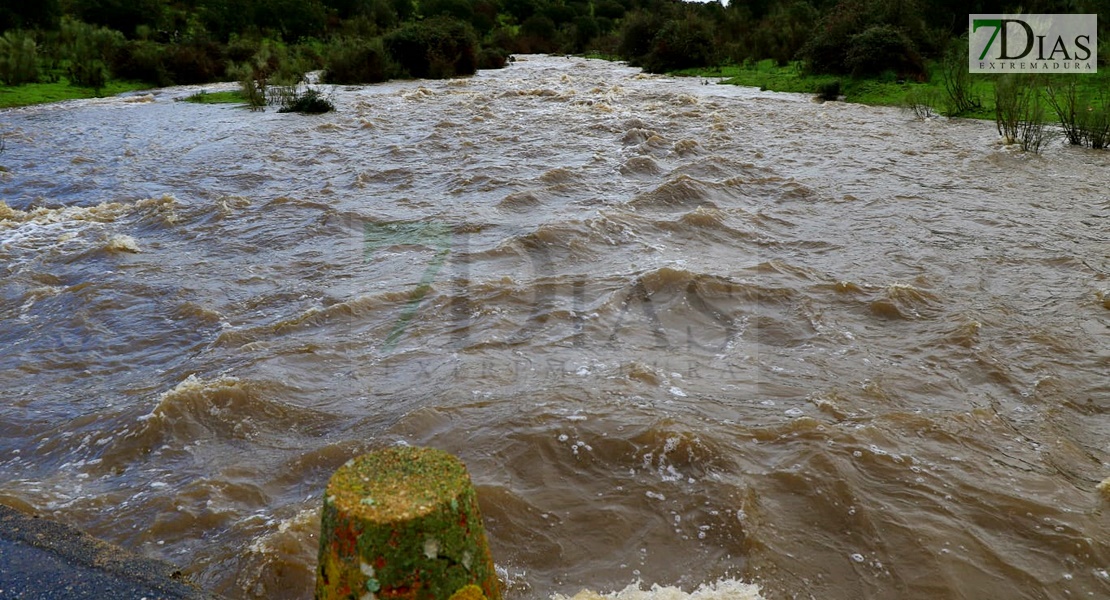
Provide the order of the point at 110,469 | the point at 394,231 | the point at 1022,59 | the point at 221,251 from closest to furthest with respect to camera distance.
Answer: the point at 110,469
the point at 221,251
the point at 394,231
the point at 1022,59

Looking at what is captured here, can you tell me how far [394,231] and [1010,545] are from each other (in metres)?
7.31

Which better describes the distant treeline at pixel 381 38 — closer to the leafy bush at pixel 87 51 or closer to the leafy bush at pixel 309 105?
the leafy bush at pixel 87 51

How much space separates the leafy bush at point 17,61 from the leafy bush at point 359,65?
28.2 feet

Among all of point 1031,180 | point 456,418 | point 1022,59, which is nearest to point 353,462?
point 456,418

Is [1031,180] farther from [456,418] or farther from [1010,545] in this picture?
[456,418]

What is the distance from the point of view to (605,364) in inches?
230

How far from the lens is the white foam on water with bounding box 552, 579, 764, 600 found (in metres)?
3.48

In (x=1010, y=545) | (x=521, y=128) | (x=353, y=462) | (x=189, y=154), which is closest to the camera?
(x=353, y=462)

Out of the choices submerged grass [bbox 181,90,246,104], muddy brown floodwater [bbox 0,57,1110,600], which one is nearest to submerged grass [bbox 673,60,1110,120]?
muddy brown floodwater [bbox 0,57,1110,600]

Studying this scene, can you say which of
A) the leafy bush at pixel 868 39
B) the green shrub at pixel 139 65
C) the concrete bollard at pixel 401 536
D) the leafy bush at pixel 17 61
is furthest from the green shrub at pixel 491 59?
the concrete bollard at pixel 401 536

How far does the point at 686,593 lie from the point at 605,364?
97.0 inches

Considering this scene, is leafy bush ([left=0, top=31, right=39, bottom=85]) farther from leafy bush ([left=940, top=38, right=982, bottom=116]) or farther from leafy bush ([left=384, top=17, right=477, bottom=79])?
leafy bush ([left=940, top=38, right=982, bottom=116])

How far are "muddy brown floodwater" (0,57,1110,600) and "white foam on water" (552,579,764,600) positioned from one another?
0.16 feet

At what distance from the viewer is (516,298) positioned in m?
7.24
